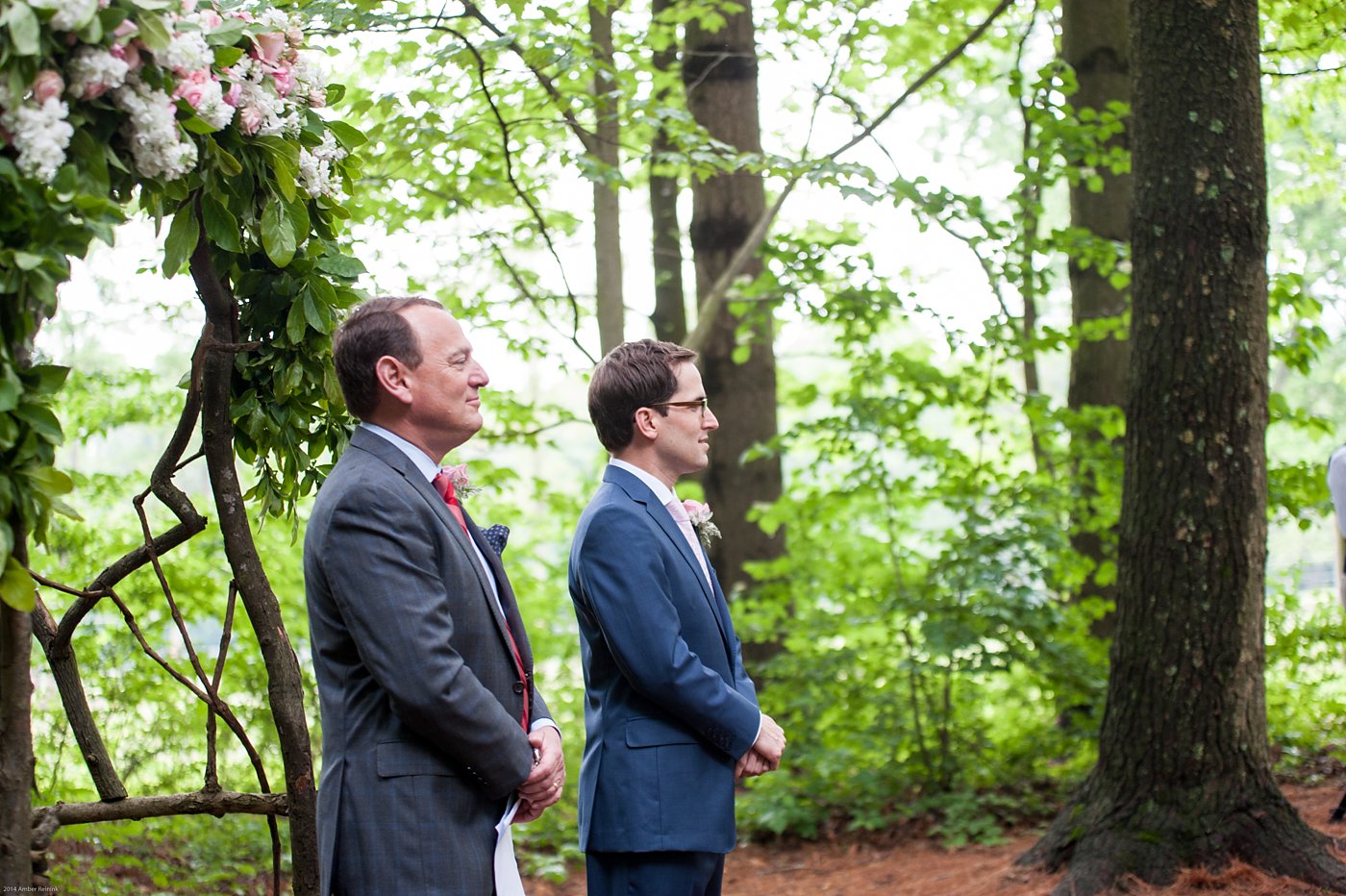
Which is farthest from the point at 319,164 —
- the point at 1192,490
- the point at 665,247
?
→ the point at 665,247

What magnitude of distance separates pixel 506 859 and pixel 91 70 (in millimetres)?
1607

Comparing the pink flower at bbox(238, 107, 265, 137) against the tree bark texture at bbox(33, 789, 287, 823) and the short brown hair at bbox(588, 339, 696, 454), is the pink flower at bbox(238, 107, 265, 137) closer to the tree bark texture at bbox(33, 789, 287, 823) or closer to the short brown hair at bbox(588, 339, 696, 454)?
the short brown hair at bbox(588, 339, 696, 454)

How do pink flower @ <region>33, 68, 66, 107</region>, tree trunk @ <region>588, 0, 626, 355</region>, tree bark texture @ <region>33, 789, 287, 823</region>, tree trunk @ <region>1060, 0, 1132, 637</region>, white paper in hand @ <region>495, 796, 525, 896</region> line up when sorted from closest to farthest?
pink flower @ <region>33, 68, 66, 107</region>
white paper in hand @ <region>495, 796, 525, 896</region>
tree bark texture @ <region>33, 789, 287, 823</region>
tree trunk @ <region>588, 0, 626, 355</region>
tree trunk @ <region>1060, 0, 1132, 637</region>

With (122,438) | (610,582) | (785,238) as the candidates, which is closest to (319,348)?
(610,582)

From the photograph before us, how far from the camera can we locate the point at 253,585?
2629 mm

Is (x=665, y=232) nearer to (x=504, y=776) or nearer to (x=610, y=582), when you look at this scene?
(x=610, y=582)

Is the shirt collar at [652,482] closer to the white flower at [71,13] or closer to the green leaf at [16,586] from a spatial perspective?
the green leaf at [16,586]

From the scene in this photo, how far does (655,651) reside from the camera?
2.65 metres

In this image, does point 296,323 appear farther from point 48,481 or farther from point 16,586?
point 16,586

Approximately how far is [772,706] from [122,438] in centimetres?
1970

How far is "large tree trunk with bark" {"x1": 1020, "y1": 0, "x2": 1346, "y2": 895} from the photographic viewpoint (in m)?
4.10

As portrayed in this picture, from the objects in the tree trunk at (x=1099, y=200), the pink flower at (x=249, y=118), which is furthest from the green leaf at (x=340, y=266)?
the tree trunk at (x=1099, y=200)

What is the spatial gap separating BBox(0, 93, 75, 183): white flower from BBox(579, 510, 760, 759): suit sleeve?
1399mm

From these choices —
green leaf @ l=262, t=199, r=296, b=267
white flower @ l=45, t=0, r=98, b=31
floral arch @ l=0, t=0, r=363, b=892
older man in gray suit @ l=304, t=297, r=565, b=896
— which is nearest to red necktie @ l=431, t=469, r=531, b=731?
older man in gray suit @ l=304, t=297, r=565, b=896
